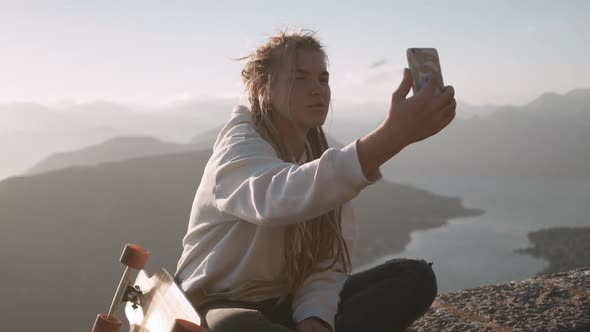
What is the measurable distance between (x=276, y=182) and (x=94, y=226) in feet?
254

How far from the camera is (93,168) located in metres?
83.6

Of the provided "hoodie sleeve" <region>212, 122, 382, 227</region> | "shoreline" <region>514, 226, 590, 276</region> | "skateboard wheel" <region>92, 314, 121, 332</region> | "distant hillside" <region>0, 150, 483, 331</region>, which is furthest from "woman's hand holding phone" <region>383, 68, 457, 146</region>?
"shoreline" <region>514, 226, 590, 276</region>

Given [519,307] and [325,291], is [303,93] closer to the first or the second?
[325,291]

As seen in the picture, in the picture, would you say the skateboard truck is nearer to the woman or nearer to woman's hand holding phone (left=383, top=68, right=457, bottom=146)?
the woman

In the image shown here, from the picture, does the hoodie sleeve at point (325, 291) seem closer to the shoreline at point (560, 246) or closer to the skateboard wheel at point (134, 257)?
the skateboard wheel at point (134, 257)

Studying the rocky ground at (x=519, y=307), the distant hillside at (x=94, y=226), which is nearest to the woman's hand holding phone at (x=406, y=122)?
the rocky ground at (x=519, y=307)

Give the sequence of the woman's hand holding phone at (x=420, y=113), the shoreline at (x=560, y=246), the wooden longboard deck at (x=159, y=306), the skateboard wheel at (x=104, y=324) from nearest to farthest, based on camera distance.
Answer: the woman's hand holding phone at (x=420, y=113) < the wooden longboard deck at (x=159, y=306) < the skateboard wheel at (x=104, y=324) < the shoreline at (x=560, y=246)

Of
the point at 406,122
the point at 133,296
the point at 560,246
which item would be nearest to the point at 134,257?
the point at 133,296

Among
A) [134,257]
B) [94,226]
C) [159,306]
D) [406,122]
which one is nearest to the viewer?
[406,122]

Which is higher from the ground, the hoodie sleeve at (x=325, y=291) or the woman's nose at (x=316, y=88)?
the woman's nose at (x=316, y=88)

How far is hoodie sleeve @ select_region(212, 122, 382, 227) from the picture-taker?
127 cm

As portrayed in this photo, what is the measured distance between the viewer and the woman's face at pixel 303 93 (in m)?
1.89

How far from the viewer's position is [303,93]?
1890mm

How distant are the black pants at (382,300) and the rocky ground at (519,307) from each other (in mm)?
573
